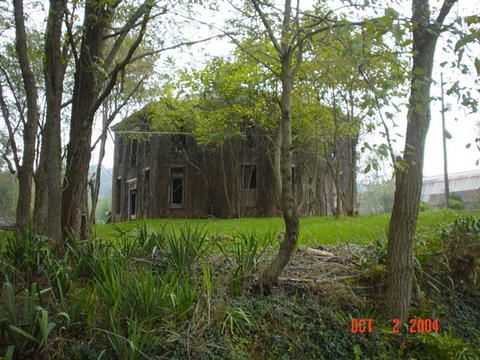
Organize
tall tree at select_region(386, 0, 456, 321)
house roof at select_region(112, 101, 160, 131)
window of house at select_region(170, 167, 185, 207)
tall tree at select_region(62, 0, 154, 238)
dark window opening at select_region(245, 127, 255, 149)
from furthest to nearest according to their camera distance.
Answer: window of house at select_region(170, 167, 185, 207)
dark window opening at select_region(245, 127, 255, 149)
house roof at select_region(112, 101, 160, 131)
tall tree at select_region(62, 0, 154, 238)
tall tree at select_region(386, 0, 456, 321)

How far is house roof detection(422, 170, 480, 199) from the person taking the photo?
3757 centimetres

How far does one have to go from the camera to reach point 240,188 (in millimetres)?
24406

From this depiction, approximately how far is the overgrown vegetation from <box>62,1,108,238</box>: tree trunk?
1106 mm

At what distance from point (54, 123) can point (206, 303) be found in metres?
3.55

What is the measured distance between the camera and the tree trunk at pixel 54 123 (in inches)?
236

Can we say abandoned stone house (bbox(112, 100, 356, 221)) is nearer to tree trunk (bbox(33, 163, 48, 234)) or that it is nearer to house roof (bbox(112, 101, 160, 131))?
house roof (bbox(112, 101, 160, 131))

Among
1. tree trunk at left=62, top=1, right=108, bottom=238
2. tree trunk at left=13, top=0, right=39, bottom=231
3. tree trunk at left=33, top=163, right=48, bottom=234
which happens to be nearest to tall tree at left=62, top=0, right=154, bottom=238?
tree trunk at left=62, top=1, right=108, bottom=238

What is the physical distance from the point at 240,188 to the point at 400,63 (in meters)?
20.2

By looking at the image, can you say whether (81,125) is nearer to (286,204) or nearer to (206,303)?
(286,204)

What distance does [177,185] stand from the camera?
2533 cm

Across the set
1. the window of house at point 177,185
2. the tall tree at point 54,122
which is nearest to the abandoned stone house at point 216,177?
the window of house at point 177,185

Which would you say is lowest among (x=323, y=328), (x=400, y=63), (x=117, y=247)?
(x=323, y=328)

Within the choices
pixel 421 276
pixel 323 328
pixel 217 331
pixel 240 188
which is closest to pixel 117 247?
pixel 217 331

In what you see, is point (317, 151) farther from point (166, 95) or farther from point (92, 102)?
point (92, 102)
